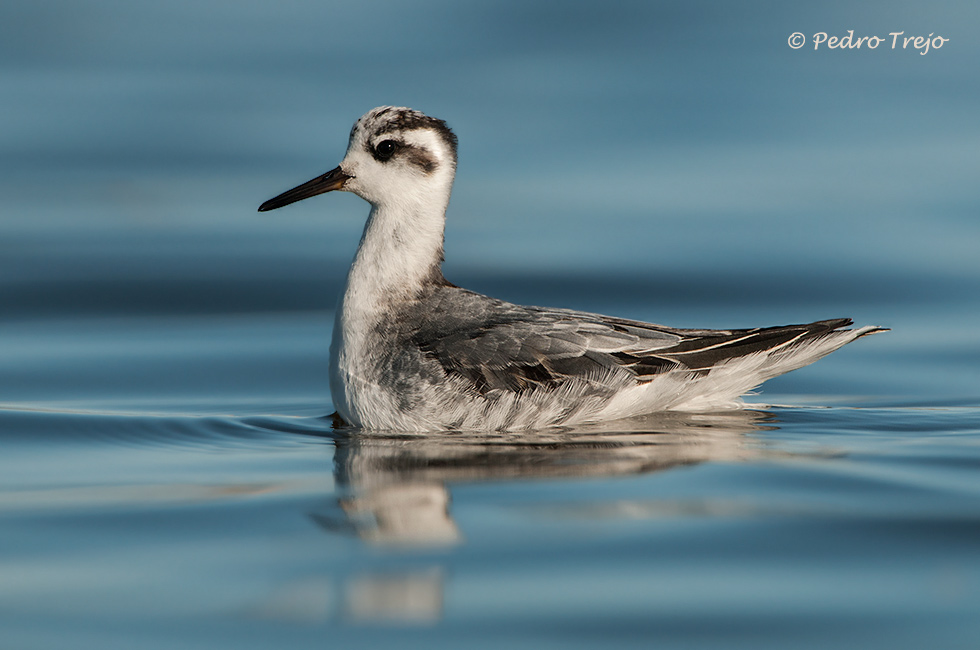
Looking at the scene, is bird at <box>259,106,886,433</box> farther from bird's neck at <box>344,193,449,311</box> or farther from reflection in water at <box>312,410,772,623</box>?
reflection in water at <box>312,410,772,623</box>

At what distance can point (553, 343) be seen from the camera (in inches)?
319

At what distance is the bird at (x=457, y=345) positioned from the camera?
26.3 feet

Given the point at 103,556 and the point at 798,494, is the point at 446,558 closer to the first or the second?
the point at 103,556

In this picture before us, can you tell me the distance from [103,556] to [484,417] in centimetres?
273

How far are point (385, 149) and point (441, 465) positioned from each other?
2380 mm

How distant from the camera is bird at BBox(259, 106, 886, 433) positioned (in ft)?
26.3

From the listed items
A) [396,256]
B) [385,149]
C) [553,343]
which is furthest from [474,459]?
[385,149]

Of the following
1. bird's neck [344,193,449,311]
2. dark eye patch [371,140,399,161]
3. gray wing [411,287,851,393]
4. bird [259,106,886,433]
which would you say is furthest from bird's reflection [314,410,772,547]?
dark eye patch [371,140,399,161]

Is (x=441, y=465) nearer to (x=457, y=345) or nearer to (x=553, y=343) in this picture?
(x=457, y=345)

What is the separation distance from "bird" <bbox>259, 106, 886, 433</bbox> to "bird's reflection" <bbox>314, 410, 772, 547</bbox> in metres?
0.15

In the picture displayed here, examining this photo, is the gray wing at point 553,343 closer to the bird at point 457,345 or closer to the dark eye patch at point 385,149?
the bird at point 457,345

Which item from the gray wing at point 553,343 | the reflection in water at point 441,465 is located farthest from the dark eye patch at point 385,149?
the reflection in water at point 441,465

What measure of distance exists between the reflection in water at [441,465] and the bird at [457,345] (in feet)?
0.48

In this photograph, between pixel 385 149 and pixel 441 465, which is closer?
pixel 441 465
